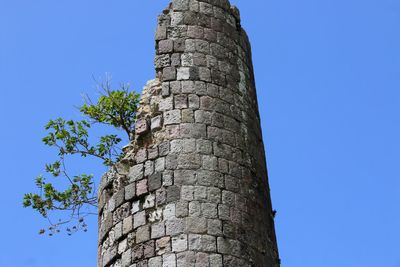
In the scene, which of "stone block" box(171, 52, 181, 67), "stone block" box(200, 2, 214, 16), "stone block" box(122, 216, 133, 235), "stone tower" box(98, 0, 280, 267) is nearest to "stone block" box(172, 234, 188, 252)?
"stone tower" box(98, 0, 280, 267)

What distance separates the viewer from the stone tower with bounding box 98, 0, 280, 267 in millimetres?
6387

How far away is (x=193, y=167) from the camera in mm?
6715

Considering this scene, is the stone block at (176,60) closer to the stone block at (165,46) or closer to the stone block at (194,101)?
the stone block at (165,46)

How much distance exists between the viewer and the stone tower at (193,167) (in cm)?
639

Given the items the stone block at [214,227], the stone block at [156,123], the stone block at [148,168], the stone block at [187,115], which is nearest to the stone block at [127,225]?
the stone block at [148,168]

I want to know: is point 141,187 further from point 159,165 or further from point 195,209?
point 195,209

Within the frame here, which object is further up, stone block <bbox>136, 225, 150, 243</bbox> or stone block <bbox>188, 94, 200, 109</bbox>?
stone block <bbox>188, 94, 200, 109</bbox>

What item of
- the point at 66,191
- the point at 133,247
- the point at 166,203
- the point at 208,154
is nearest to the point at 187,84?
the point at 208,154

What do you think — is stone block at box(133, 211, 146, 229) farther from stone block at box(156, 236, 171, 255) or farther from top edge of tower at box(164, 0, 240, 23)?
top edge of tower at box(164, 0, 240, 23)

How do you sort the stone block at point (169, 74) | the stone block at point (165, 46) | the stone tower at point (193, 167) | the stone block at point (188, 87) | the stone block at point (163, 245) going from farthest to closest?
the stone block at point (165, 46) < the stone block at point (169, 74) < the stone block at point (188, 87) < the stone tower at point (193, 167) < the stone block at point (163, 245)

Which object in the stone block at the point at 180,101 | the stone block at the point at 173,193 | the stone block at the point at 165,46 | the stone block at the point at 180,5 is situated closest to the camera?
the stone block at the point at 173,193

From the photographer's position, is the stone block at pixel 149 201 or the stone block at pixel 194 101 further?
the stone block at pixel 194 101

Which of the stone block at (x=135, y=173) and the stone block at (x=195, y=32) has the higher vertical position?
the stone block at (x=195, y=32)

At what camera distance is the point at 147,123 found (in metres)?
7.29
